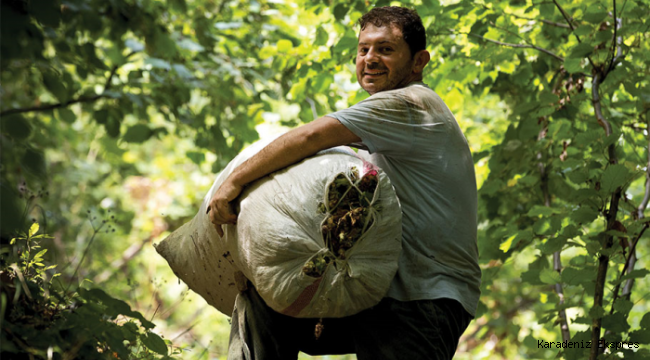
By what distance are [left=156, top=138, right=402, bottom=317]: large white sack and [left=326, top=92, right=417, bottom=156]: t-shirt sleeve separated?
0.32 ft

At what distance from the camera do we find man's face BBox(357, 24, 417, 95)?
242cm

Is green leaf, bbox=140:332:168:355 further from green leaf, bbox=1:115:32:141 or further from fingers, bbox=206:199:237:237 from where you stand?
green leaf, bbox=1:115:32:141

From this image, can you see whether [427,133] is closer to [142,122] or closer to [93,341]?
[93,341]

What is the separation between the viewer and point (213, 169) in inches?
205

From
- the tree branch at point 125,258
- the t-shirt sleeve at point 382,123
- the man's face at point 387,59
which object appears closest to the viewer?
the t-shirt sleeve at point 382,123

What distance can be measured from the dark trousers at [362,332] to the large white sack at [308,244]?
14 cm

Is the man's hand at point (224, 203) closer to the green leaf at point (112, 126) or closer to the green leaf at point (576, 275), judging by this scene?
the green leaf at point (576, 275)

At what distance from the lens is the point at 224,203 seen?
6.80 feet

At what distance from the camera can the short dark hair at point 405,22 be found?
7.95ft

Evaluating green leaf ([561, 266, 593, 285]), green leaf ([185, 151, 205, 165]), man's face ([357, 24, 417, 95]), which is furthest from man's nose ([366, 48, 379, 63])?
green leaf ([185, 151, 205, 165])

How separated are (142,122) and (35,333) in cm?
302

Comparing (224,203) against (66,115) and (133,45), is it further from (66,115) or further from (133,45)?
(133,45)

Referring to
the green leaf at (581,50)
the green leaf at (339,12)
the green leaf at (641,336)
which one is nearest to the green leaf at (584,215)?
the green leaf at (641,336)

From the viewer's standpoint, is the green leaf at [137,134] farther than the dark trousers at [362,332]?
Yes
